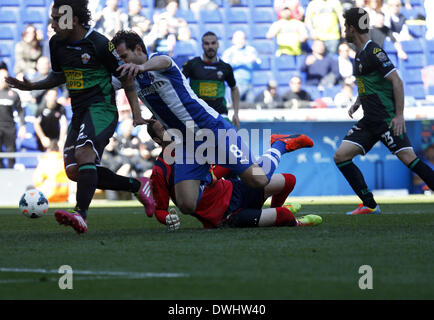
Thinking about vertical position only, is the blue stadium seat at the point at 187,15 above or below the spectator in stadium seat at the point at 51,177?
above

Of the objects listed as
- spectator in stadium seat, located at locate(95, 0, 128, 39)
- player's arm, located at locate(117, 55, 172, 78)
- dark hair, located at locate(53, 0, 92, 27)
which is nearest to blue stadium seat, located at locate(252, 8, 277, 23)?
spectator in stadium seat, located at locate(95, 0, 128, 39)

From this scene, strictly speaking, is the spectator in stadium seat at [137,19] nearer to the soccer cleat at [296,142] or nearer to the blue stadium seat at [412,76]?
the blue stadium seat at [412,76]

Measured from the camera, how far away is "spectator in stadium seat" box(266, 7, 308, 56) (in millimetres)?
17703

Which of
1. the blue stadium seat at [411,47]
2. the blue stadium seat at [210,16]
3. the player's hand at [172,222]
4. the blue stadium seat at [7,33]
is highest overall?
the blue stadium seat at [210,16]

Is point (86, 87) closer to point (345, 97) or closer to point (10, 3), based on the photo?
point (345, 97)

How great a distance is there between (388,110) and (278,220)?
239 cm

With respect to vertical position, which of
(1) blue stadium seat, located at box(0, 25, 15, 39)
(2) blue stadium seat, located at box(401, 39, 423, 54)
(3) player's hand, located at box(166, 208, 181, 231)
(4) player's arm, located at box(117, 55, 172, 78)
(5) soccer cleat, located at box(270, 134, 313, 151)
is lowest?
(3) player's hand, located at box(166, 208, 181, 231)

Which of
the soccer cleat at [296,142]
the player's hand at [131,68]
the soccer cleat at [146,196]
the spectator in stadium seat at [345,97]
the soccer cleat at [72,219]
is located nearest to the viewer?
the player's hand at [131,68]

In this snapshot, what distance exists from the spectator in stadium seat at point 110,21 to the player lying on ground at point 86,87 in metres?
9.79

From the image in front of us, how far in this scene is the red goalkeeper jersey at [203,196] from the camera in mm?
6934

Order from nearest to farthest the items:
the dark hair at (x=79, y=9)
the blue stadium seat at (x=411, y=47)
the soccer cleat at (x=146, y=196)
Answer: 1. the dark hair at (x=79, y=9)
2. the soccer cleat at (x=146, y=196)
3. the blue stadium seat at (x=411, y=47)

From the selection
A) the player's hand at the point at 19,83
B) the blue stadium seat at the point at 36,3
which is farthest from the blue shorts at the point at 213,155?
the blue stadium seat at the point at 36,3

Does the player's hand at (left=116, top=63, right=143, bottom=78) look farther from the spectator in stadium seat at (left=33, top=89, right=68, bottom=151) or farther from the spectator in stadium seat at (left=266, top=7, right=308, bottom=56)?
the spectator in stadium seat at (left=266, top=7, right=308, bottom=56)

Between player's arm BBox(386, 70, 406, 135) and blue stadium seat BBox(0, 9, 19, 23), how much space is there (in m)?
11.5
